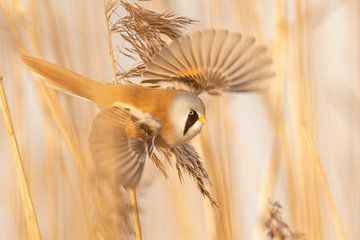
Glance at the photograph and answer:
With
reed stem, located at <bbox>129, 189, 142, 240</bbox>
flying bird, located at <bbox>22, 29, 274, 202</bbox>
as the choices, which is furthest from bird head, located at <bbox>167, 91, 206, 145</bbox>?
reed stem, located at <bbox>129, 189, 142, 240</bbox>

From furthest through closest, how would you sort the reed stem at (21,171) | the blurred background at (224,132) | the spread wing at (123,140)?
the blurred background at (224,132)
the reed stem at (21,171)
the spread wing at (123,140)

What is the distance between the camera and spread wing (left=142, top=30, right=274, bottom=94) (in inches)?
35.6

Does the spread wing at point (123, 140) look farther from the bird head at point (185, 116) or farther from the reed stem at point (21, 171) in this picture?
the reed stem at point (21, 171)

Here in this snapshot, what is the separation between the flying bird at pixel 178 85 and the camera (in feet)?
2.92

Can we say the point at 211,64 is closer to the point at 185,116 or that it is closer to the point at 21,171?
the point at 185,116

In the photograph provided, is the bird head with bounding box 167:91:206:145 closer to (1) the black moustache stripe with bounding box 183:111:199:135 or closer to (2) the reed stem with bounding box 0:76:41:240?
(1) the black moustache stripe with bounding box 183:111:199:135

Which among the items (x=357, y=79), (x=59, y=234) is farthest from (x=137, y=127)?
(x=357, y=79)

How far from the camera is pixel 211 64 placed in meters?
0.95

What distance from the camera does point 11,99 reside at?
1.25m

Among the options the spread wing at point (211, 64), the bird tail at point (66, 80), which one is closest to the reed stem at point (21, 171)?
the bird tail at point (66, 80)

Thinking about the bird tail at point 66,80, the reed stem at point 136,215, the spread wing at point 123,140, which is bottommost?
the reed stem at point 136,215

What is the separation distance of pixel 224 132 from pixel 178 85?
0.22 meters

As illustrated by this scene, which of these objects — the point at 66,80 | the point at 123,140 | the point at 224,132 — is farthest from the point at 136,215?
the point at 224,132

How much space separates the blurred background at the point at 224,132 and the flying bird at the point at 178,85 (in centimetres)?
7
